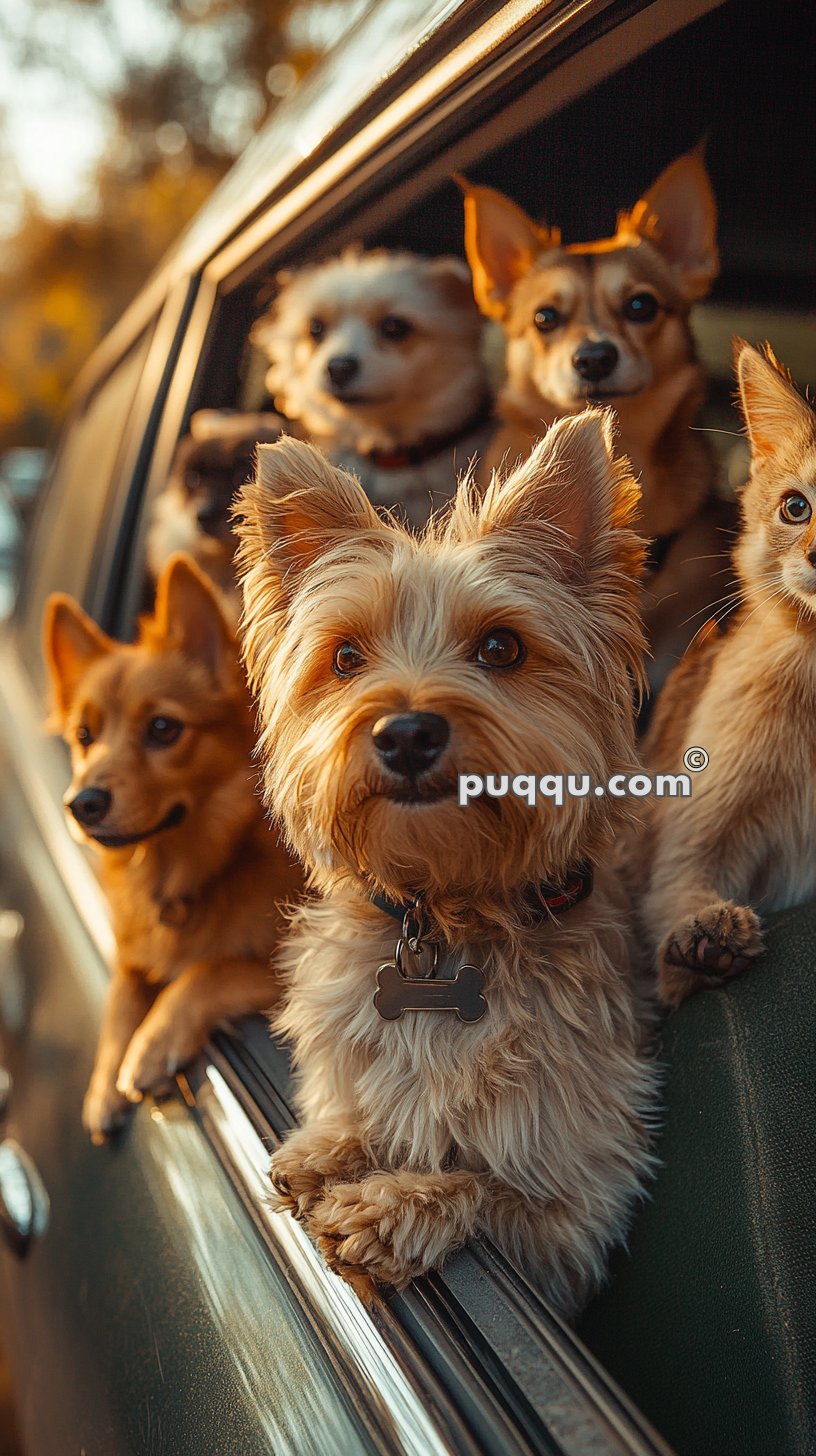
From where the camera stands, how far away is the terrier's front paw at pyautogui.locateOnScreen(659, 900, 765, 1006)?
1684 millimetres

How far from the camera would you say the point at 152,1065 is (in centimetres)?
244

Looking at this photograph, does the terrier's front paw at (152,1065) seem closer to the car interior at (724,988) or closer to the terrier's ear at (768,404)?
the car interior at (724,988)

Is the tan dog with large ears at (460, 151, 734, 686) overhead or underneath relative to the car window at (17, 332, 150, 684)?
underneath

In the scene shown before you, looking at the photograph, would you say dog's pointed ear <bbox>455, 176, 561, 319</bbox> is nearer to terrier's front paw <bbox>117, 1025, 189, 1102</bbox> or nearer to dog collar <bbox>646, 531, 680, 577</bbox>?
dog collar <bbox>646, 531, 680, 577</bbox>

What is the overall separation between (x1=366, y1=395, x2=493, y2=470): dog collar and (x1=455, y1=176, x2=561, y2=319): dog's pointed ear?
20 centimetres

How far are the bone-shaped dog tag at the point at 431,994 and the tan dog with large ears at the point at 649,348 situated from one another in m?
0.54

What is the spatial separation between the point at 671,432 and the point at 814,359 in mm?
209

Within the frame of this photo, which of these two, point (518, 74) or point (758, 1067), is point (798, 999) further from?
→ point (518, 74)

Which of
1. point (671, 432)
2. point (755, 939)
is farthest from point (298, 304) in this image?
point (755, 939)

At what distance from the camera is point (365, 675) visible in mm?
1604

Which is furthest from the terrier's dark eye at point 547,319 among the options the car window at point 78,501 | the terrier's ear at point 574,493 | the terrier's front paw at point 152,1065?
the car window at point 78,501

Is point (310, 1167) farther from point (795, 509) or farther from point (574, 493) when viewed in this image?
point (795, 509)

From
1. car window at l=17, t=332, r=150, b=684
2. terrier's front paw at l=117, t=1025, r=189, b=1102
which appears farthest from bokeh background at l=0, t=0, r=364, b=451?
terrier's front paw at l=117, t=1025, r=189, b=1102

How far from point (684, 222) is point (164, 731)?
1487 mm
